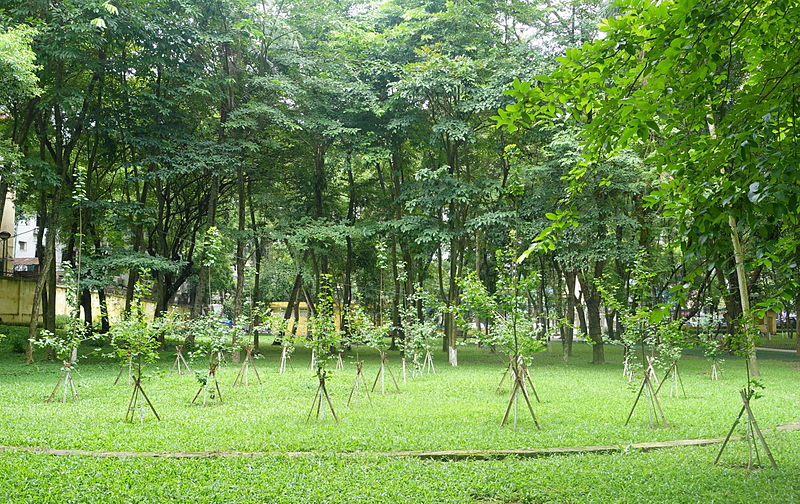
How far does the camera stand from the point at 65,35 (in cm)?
1378

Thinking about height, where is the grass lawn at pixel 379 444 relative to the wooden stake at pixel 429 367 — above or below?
below

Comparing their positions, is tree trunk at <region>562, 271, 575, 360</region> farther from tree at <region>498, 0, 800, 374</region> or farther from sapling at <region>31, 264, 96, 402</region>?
tree at <region>498, 0, 800, 374</region>

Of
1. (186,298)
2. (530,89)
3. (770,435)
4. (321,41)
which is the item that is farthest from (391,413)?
(186,298)

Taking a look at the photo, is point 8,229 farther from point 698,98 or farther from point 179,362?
point 698,98

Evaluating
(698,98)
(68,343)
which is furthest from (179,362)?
(698,98)

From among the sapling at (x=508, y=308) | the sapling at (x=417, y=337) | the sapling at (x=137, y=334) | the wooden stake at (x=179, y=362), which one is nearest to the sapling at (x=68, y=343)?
the sapling at (x=137, y=334)

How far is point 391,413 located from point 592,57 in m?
6.92

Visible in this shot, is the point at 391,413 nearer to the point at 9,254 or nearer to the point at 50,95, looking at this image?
the point at 50,95

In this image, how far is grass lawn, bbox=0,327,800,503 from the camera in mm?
5047

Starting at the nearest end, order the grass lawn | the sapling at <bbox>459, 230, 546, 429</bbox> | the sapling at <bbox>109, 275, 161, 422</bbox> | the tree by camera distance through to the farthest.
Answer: the tree → the grass lawn → the sapling at <bbox>109, 275, 161, 422</bbox> → the sapling at <bbox>459, 230, 546, 429</bbox>

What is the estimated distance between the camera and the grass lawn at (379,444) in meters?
5.05

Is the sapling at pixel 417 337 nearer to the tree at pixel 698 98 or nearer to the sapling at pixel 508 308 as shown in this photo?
the sapling at pixel 508 308

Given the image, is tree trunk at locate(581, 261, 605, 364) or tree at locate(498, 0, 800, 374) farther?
tree trunk at locate(581, 261, 605, 364)

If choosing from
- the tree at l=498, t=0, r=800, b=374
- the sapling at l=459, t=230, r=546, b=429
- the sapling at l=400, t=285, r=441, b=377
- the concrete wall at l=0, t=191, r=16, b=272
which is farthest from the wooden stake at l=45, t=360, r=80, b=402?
the concrete wall at l=0, t=191, r=16, b=272
